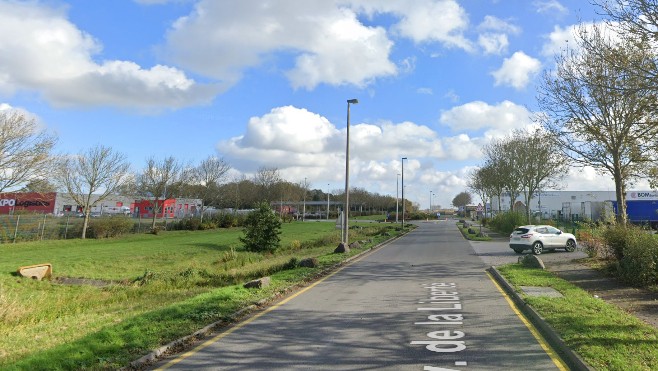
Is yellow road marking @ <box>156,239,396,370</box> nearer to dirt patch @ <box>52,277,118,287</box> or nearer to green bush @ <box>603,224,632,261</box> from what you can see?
green bush @ <box>603,224,632,261</box>

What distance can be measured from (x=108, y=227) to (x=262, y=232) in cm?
1684

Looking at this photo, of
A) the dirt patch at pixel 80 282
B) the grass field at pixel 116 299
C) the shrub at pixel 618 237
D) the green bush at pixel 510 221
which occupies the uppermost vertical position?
the green bush at pixel 510 221

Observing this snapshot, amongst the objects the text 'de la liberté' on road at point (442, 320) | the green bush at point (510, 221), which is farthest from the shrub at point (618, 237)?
the green bush at point (510, 221)

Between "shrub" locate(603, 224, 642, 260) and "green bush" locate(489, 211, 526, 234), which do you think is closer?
"shrub" locate(603, 224, 642, 260)

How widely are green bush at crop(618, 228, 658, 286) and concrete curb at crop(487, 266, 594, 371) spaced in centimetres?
335

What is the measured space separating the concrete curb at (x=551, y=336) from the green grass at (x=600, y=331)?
0.09 m

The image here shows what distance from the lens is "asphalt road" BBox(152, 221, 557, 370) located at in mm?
6074

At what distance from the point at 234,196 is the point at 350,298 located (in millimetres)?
69543

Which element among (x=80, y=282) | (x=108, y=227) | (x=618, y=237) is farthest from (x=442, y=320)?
(x=108, y=227)

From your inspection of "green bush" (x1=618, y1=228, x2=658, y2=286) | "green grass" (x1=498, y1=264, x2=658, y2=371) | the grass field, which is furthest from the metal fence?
"green bush" (x1=618, y1=228, x2=658, y2=286)

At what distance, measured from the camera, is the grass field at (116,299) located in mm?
6844

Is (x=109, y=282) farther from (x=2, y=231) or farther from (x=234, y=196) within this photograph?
(x=234, y=196)

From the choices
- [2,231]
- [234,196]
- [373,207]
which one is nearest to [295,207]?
[373,207]

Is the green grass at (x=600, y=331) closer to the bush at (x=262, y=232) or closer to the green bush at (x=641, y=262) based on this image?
the green bush at (x=641, y=262)
